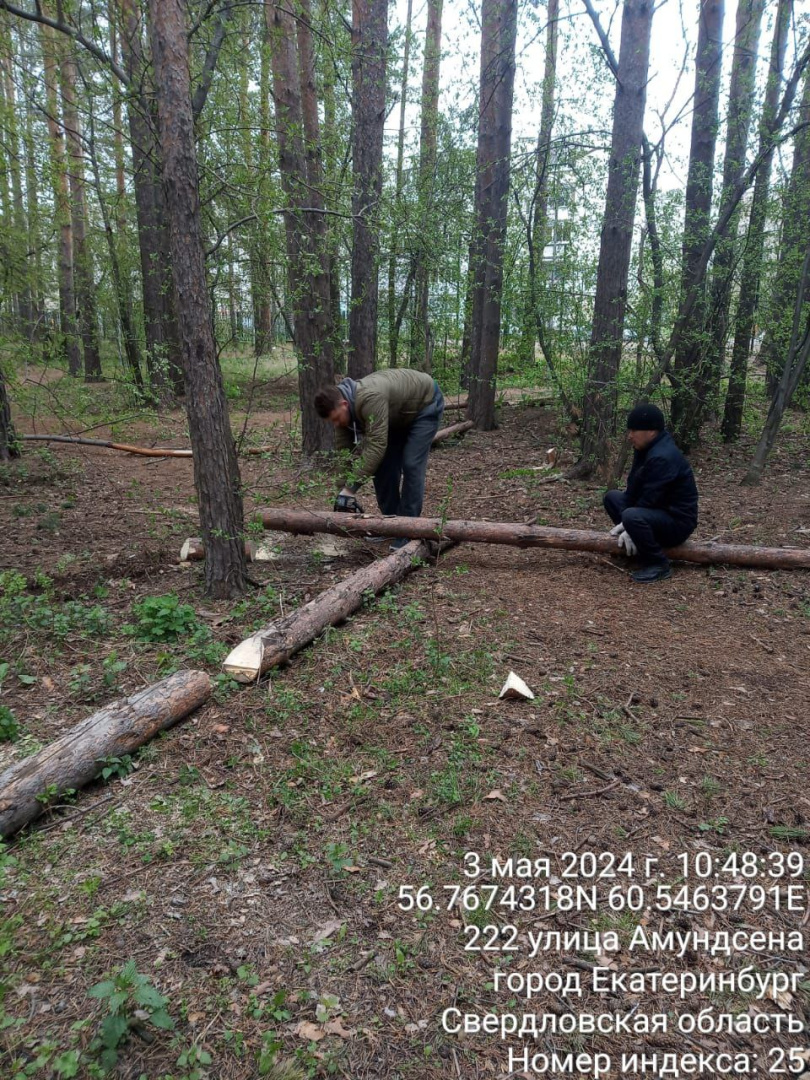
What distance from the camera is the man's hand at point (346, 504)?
5797mm

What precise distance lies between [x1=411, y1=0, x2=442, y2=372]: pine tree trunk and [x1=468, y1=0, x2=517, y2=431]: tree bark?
81cm

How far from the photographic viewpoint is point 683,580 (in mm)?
5434

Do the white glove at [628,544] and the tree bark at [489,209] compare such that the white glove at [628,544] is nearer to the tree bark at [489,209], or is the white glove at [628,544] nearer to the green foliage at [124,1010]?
the green foliage at [124,1010]

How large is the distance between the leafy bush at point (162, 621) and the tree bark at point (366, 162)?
5724 millimetres

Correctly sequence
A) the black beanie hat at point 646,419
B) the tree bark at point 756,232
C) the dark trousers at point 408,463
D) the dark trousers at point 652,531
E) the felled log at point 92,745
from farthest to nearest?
the tree bark at point 756,232 → the dark trousers at point 408,463 → the dark trousers at point 652,531 → the black beanie hat at point 646,419 → the felled log at point 92,745

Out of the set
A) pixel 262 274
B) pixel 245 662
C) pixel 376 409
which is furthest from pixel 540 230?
pixel 245 662

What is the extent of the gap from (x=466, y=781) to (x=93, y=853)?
1.56 metres

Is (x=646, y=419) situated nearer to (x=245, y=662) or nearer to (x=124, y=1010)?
(x=245, y=662)

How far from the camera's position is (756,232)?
7.70 meters

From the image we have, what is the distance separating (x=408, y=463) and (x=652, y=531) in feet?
7.20

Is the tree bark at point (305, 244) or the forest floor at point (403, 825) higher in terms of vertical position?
the tree bark at point (305, 244)

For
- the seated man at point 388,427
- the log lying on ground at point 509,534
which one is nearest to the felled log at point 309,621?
the log lying on ground at point 509,534

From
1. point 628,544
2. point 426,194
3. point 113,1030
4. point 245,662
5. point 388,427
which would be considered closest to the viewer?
point 113,1030

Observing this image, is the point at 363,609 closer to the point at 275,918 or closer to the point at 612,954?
the point at 275,918
